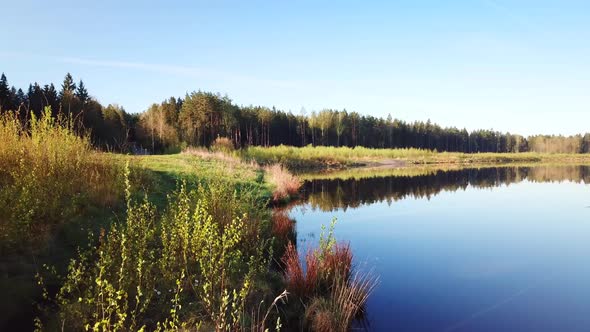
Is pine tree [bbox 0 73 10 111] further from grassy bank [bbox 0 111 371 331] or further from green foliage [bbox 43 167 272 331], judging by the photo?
green foliage [bbox 43 167 272 331]

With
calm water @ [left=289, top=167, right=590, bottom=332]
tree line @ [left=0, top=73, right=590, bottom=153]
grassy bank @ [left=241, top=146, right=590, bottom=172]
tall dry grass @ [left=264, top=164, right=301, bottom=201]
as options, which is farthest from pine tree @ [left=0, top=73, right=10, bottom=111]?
calm water @ [left=289, top=167, right=590, bottom=332]

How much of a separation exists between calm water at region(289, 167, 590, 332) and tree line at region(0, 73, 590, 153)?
8820mm

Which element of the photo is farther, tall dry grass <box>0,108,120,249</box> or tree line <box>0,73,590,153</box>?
tree line <box>0,73,590,153</box>

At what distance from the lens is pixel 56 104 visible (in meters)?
47.0

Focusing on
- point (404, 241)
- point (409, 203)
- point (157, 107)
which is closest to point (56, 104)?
point (157, 107)

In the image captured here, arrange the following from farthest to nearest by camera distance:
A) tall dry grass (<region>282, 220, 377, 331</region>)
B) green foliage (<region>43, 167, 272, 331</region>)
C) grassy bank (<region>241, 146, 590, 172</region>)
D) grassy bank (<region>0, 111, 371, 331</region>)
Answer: grassy bank (<region>241, 146, 590, 172</region>) < tall dry grass (<region>282, 220, 377, 331</region>) < grassy bank (<region>0, 111, 371, 331</region>) < green foliage (<region>43, 167, 272, 331</region>)

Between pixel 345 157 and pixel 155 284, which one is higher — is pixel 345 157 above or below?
above

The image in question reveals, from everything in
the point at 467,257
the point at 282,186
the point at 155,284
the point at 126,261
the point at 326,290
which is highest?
the point at 126,261

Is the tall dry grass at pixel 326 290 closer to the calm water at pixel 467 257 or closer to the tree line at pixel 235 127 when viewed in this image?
the calm water at pixel 467 257

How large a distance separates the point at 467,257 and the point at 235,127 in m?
64.2

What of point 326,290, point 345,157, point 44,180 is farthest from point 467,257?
point 345,157

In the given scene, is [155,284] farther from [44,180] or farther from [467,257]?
[467,257]

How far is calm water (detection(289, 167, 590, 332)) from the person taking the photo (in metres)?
8.03

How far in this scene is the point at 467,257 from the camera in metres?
12.3
